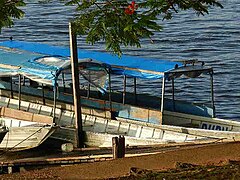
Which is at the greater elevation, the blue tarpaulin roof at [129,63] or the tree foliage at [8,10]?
the tree foliage at [8,10]

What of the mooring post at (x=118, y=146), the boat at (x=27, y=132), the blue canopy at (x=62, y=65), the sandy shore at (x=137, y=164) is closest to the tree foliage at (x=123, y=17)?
the sandy shore at (x=137, y=164)

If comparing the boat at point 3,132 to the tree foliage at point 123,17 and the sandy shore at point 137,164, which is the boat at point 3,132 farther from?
the tree foliage at point 123,17

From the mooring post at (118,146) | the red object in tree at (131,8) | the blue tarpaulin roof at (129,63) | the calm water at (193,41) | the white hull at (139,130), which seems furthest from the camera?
the calm water at (193,41)

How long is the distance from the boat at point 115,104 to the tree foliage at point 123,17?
8.24 metres

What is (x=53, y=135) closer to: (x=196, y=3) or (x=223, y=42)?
(x=196, y=3)

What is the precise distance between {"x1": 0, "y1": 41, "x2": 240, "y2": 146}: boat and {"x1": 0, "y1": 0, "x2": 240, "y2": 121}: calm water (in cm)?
686

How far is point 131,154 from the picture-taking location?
74.5 ft

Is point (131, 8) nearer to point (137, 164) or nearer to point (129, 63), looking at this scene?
point (137, 164)

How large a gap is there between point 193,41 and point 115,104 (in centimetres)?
1977

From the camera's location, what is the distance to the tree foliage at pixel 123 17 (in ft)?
49.1

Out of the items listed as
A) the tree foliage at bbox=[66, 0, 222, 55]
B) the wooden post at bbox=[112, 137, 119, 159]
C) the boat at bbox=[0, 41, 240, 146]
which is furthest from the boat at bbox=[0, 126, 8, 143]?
the tree foliage at bbox=[66, 0, 222, 55]

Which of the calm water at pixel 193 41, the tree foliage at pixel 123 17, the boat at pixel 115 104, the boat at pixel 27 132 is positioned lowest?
the calm water at pixel 193 41

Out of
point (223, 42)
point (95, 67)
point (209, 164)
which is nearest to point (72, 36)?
point (95, 67)

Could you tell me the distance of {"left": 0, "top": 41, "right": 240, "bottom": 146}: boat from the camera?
24984 mm
